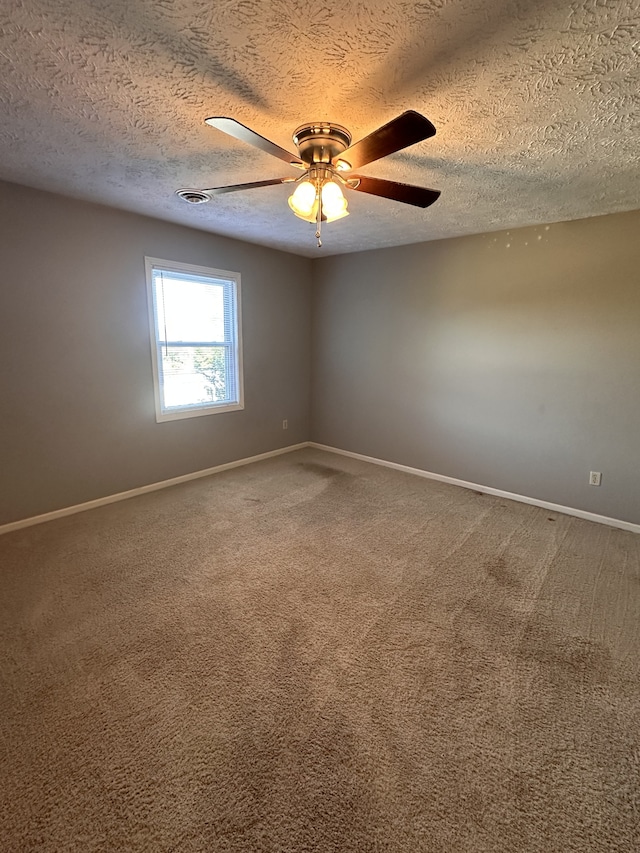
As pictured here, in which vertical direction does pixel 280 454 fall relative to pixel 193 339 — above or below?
below

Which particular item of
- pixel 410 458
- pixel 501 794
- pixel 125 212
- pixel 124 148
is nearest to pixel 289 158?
pixel 124 148

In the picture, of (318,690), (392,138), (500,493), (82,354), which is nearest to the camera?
(392,138)

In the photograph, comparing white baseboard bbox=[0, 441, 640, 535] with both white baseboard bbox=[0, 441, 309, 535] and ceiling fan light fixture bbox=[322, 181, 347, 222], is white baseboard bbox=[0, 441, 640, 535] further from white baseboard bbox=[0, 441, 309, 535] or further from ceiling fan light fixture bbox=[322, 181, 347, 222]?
ceiling fan light fixture bbox=[322, 181, 347, 222]

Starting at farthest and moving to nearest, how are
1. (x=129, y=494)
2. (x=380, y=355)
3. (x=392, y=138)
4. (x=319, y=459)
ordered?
(x=319, y=459) → (x=380, y=355) → (x=129, y=494) → (x=392, y=138)

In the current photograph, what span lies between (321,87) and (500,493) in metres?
3.42

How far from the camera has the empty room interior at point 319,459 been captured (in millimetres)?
1268

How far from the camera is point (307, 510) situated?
3.36 m

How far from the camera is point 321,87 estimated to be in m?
1.54

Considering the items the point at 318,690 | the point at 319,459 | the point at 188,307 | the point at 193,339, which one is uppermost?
the point at 188,307

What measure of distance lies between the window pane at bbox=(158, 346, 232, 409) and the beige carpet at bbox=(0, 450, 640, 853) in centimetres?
140

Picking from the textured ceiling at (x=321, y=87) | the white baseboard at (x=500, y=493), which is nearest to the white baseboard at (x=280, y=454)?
the white baseboard at (x=500, y=493)

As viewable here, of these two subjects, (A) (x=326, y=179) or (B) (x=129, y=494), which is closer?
(A) (x=326, y=179)

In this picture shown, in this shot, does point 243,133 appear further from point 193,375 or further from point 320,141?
point 193,375

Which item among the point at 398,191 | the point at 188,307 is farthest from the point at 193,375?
the point at 398,191
